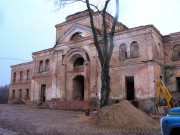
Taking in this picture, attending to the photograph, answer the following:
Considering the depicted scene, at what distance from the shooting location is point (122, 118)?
11.9 metres

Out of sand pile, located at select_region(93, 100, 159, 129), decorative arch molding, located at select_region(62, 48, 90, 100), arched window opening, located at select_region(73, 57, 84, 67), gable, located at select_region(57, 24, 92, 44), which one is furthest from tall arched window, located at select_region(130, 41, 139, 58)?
sand pile, located at select_region(93, 100, 159, 129)

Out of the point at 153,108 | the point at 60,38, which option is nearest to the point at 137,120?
the point at 153,108

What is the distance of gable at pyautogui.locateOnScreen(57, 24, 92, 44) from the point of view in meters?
26.4

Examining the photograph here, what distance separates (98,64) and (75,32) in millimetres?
5982

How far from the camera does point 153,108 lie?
20031 millimetres

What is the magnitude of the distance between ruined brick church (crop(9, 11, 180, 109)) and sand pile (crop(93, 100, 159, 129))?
8.44m

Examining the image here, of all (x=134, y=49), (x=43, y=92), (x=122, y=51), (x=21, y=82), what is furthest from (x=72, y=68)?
(x=21, y=82)

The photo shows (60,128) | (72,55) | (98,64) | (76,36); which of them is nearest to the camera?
(60,128)

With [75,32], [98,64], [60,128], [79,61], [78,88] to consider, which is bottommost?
[60,128]

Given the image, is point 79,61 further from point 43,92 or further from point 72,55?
point 43,92

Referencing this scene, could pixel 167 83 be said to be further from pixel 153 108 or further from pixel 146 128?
pixel 146 128

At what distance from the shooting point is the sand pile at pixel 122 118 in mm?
11414

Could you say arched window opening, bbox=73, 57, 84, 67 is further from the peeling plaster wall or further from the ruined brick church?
the peeling plaster wall

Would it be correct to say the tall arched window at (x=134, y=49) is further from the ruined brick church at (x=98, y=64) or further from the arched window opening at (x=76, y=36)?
the arched window opening at (x=76, y=36)
